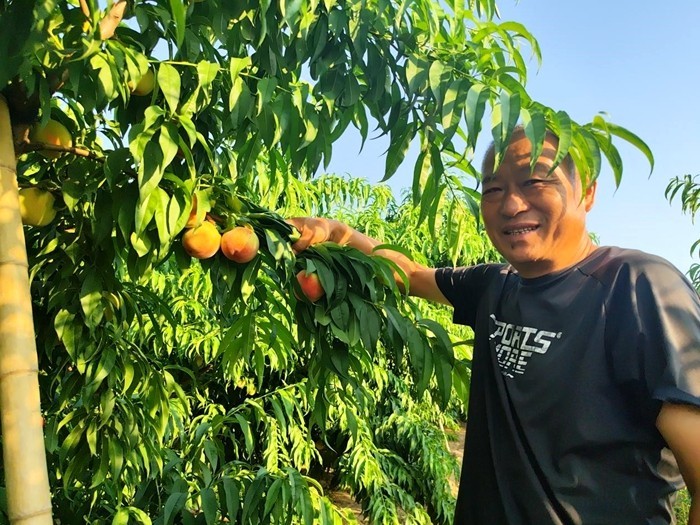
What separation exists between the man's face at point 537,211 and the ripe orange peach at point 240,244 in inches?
16.3

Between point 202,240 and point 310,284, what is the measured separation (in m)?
0.16

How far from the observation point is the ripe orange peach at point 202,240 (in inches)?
32.7

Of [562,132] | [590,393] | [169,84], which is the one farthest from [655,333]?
[169,84]

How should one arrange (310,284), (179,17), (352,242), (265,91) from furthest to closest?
(352,242) < (310,284) < (265,91) < (179,17)

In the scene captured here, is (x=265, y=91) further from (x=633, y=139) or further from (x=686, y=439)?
(x=686, y=439)

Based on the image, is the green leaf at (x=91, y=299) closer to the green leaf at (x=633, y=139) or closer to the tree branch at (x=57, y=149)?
the tree branch at (x=57, y=149)

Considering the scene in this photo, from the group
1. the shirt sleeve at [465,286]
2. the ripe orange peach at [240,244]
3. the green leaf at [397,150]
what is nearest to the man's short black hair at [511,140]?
the green leaf at [397,150]

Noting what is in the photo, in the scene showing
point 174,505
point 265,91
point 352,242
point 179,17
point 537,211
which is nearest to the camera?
point 179,17

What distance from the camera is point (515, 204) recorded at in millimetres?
982

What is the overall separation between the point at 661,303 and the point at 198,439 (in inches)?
37.2

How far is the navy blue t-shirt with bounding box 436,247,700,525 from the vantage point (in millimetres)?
842

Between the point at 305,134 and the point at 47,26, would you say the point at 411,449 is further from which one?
the point at 47,26

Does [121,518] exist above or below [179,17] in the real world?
below

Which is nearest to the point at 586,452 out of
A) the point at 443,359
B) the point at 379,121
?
the point at 443,359
